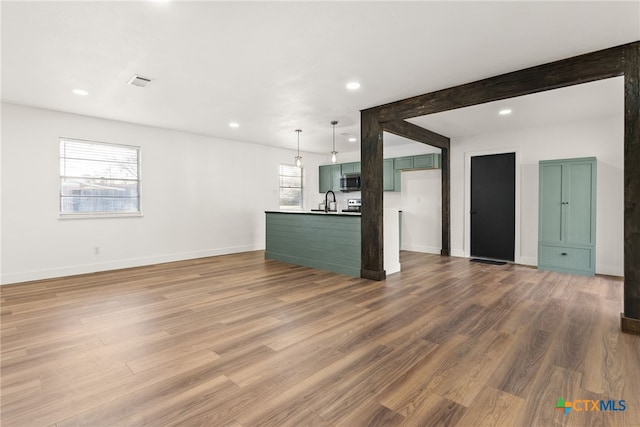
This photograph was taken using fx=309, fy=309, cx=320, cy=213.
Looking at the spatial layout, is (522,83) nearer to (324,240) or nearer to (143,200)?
(324,240)

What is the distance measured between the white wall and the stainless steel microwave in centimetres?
125

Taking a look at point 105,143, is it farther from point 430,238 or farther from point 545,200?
point 545,200

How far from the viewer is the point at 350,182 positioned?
8.28 metres

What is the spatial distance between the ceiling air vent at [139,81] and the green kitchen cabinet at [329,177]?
222 inches

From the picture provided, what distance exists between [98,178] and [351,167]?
223 inches

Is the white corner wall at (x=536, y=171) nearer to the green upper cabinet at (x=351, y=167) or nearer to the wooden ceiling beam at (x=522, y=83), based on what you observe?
the green upper cabinet at (x=351, y=167)

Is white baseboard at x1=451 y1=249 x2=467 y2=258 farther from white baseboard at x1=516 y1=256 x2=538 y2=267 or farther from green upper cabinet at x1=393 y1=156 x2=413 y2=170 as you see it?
green upper cabinet at x1=393 y1=156 x2=413 y2=170

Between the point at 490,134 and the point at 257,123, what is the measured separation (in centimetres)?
457

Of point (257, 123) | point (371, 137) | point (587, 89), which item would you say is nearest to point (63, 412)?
point (371, 137)

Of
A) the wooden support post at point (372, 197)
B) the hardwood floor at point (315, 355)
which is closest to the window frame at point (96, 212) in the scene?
the hardwood floor at point (315, 355)

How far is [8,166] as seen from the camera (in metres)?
4.46

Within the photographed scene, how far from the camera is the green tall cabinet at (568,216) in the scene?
4.83m

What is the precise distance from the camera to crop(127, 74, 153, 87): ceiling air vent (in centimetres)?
350

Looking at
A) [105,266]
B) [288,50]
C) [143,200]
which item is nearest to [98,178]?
[143,200]
